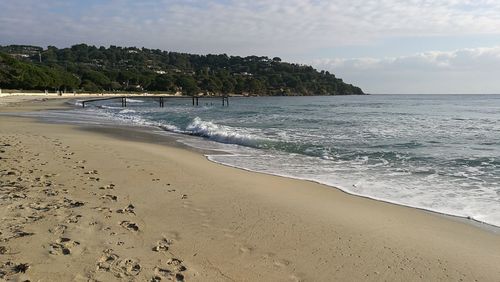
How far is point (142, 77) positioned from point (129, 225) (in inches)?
4880

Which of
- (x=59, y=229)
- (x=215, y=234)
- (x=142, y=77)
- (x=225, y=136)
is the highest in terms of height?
(x=142, y=77)

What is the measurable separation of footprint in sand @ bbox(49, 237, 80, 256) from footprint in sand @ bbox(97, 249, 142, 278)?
33cm

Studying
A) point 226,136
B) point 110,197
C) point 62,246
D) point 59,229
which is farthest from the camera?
point 226,136

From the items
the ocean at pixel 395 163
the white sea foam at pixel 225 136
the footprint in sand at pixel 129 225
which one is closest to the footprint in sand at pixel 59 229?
the footprint in sand at pixel 129 225

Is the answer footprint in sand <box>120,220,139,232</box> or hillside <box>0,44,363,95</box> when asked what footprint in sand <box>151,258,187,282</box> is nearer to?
footprint in sand <box>120,220,139,232</box>

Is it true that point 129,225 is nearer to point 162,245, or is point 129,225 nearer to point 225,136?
point 162,245

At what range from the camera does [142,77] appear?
123 m

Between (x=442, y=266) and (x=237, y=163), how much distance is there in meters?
6.90

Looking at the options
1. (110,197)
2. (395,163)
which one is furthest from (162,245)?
(395,163)

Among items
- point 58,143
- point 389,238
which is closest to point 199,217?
point 389,238

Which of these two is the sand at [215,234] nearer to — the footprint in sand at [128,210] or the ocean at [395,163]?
the footprint in sand at [128,210]

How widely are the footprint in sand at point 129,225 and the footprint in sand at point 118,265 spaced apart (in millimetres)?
750

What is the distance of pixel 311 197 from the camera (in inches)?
265

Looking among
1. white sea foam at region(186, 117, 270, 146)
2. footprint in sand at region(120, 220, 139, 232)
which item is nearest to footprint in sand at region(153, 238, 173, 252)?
footprint in sand at region(120, 220, 139, 232)
